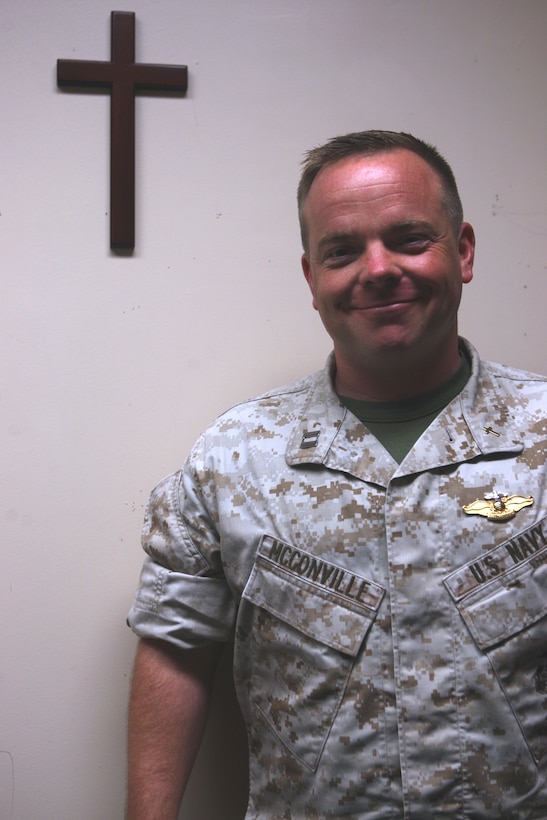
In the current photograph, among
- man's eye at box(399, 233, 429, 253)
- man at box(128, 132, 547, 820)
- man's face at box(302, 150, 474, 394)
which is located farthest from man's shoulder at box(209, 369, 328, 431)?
man's eye at box(399, 233, 429, 253)

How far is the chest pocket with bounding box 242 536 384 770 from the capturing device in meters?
0.94

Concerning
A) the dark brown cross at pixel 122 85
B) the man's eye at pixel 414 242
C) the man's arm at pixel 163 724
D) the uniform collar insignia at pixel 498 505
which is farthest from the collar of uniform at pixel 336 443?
the dark brown cross at pixel 122 85

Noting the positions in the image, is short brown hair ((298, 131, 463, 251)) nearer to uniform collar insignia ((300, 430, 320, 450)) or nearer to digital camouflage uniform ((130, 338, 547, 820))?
digital camouflage uniform ((130, 338, 547, 820))

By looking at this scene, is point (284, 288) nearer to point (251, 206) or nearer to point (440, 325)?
point (251, 206)

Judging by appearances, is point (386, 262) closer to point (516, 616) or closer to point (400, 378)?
point (400, 378)

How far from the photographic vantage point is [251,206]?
4.29 feet

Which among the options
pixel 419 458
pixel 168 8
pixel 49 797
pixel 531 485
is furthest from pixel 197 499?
pixel 168 8

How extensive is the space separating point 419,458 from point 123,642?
1.97ft

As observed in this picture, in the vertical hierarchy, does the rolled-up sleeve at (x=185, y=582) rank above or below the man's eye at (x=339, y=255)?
below

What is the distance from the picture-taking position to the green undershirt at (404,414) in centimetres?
103

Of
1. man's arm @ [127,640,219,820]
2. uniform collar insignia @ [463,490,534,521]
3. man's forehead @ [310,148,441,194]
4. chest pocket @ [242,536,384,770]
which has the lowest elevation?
man's arm @ [127,640,219,820]

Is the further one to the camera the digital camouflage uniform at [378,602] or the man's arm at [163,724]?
the man's arm at [163,724]

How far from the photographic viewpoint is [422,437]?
984 mm

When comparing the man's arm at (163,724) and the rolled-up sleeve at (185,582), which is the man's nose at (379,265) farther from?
the man's arm at (163,724)
